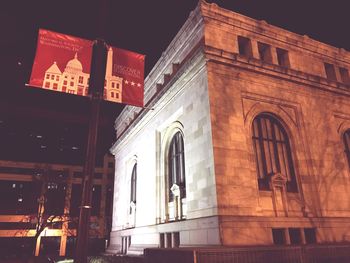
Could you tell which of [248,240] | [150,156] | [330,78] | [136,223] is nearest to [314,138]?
[330,78]

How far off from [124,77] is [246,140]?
8135 millimetres

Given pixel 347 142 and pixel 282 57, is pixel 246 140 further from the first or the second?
pixel 347 142

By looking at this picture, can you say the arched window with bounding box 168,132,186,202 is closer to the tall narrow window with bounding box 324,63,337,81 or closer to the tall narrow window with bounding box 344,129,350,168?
the tall narrow window with bounding box 344,129,350,168

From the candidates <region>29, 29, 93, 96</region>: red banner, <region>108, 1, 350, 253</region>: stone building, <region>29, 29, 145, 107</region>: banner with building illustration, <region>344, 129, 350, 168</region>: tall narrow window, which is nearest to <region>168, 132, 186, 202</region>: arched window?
<region>108, 1, 350, 253</region>: stone building

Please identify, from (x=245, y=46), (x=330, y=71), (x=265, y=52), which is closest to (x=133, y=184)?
(x=245, y=46)

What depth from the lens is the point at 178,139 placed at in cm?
2194

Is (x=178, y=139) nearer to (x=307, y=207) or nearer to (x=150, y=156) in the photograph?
(x=150, y=156)

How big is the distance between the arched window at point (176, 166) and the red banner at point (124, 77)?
8.99 meters

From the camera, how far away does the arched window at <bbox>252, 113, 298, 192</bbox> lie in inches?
676

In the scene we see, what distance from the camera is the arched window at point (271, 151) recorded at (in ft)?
56.4

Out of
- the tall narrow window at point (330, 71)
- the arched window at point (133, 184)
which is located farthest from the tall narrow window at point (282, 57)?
the arched window at point (133, 184)

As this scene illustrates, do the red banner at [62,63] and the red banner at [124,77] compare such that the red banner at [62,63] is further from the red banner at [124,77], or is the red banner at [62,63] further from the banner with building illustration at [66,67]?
the red banner at [124,77]

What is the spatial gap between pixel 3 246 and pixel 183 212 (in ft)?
184

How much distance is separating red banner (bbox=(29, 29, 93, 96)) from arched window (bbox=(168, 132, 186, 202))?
36.5 feet
